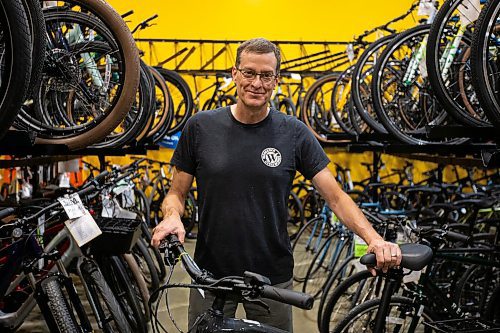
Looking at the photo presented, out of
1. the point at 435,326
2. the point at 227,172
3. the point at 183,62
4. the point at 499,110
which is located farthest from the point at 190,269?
the point at 183,62

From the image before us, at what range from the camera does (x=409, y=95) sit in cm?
436

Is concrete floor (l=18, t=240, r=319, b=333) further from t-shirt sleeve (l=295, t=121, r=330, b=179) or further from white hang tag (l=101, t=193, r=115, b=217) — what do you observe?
t-shirt sleeve (l=295, t=121, r=330, b=179)

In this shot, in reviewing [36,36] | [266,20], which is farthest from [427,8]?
[266,20]

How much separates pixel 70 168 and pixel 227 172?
2.60 m

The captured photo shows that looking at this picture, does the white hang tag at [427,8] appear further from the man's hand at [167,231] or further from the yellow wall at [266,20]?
the yellow wall at [266,20]

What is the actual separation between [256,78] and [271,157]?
31 cm

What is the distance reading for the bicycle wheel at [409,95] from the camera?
362 cm

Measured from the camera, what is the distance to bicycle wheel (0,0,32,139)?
141cm

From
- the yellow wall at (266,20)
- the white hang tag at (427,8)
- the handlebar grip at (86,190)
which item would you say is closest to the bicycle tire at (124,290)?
the handlebar grip at (86,190)

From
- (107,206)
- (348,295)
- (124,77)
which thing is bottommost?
(348,295)

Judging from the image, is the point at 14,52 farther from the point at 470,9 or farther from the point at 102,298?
the point at 470,9

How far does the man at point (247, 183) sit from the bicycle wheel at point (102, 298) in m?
0.82

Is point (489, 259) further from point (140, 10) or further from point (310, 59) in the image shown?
point (140, 10)

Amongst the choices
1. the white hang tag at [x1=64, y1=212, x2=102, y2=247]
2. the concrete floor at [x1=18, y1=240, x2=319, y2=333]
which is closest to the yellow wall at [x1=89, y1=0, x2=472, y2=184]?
the concrete floor at [x1=18, y1=240, x2=319, y2=333]
